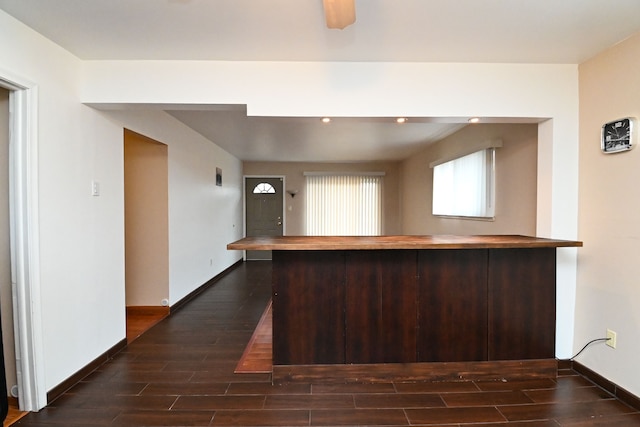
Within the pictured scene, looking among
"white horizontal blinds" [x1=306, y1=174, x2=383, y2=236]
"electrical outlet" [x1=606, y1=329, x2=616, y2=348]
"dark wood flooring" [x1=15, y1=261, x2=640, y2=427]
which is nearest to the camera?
"dark wood flooring" [x1=15, y1=261, x2=640, y2=427]

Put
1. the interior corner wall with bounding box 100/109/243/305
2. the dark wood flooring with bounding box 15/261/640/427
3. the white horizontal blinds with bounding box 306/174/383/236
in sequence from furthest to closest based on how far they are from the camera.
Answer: the white horizontal blinds with bounding box 306/174/383/236 < the interior corner wall with bounding box 100/109/243/305 < the dark wood flooring with bounding box 15/261/640/427

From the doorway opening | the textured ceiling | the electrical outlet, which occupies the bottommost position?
the electrical outlet

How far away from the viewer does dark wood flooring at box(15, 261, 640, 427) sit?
71.1 inches

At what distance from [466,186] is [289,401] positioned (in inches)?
121

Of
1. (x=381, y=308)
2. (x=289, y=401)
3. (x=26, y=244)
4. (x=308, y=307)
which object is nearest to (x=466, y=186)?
(x=381, y=308)

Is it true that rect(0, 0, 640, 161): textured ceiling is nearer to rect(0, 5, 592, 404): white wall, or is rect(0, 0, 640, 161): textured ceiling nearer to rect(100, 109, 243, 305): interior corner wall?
rect(0, 5, 592, 404): white wall

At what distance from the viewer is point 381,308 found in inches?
88.1

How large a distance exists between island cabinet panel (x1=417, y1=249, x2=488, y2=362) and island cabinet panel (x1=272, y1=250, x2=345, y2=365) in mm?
610

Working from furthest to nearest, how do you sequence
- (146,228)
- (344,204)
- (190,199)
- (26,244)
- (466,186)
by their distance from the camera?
(344,204), (190,199), (466,186), (146,228), (26,244)

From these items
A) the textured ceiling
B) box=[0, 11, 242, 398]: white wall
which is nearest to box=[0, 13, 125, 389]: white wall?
box=[0, 11, 242, 398]: white wall

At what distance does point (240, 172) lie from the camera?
687 cm

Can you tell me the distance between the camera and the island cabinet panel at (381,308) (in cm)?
223

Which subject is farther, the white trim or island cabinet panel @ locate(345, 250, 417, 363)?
island cabinet panel @ locate(345, 250, 417, 363)

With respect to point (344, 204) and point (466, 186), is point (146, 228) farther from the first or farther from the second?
point (344, 204)
